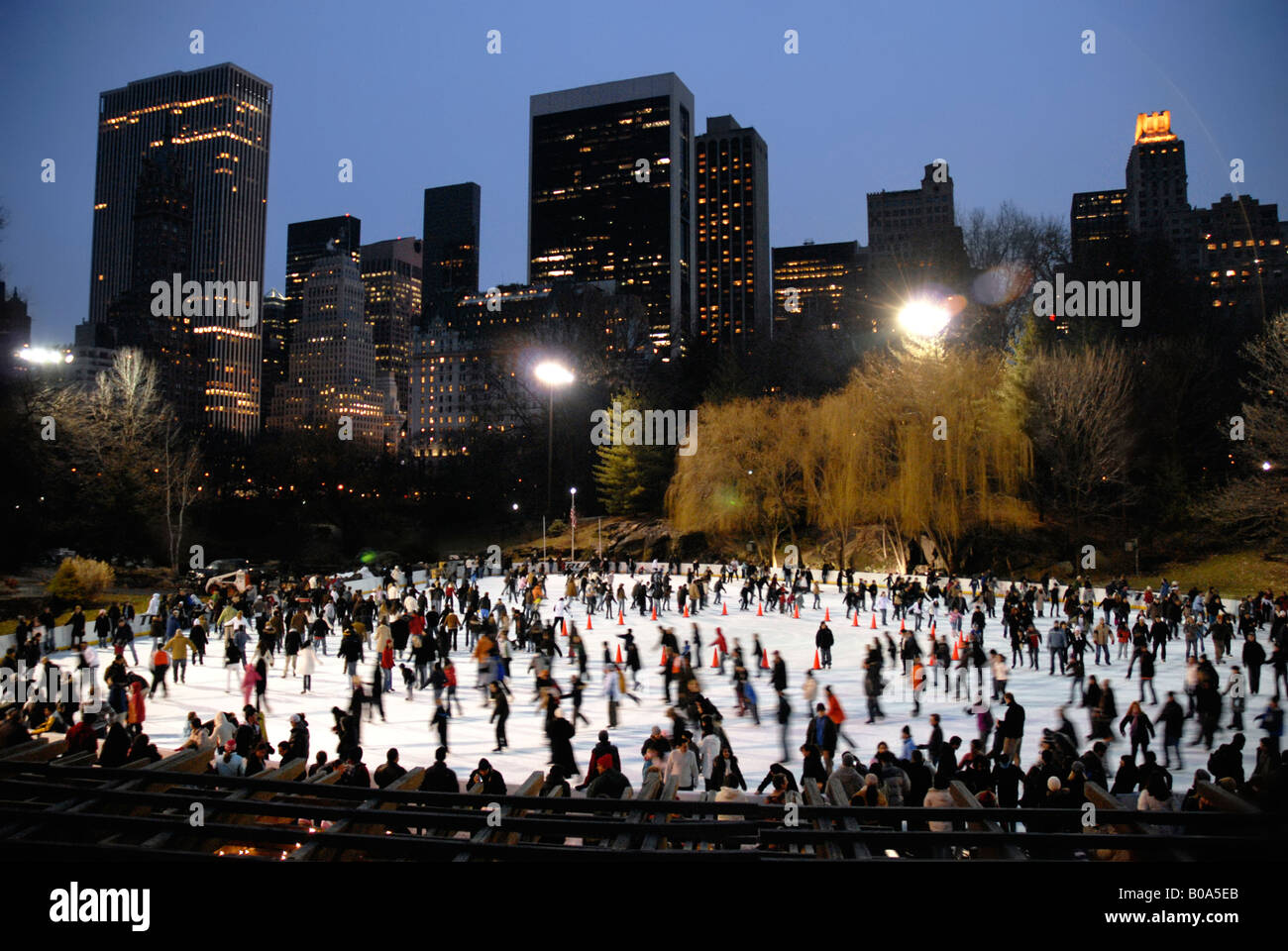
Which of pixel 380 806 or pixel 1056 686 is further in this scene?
pixel 1056 686

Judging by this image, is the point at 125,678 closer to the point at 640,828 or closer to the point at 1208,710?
the point at 640,828

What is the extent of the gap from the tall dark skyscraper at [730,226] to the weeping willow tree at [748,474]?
407 ft

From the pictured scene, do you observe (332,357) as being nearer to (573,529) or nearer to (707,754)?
(573,529)

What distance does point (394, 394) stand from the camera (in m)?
177

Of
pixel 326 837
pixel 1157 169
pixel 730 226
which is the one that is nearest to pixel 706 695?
pixel 326 837

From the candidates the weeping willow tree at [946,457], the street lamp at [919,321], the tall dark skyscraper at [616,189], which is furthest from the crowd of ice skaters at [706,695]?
the tall dark skyscraper at [616,189]

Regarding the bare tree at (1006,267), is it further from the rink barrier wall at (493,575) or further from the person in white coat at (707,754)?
the person in white coat at (707,754)

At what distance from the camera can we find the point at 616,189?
485 feet

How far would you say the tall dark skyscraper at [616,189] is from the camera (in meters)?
144

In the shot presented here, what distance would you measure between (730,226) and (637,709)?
15922cm

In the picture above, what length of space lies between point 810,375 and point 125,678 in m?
44.1

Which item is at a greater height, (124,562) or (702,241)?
(702,241)
